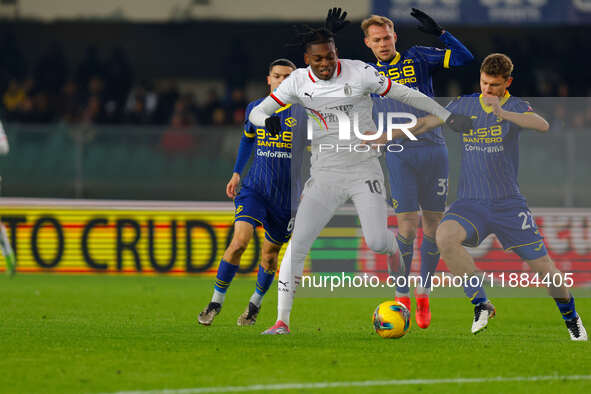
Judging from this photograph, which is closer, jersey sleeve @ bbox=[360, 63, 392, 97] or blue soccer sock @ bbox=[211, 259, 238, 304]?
jersey sleeve @ bbox=[360, 63, 392, 97]

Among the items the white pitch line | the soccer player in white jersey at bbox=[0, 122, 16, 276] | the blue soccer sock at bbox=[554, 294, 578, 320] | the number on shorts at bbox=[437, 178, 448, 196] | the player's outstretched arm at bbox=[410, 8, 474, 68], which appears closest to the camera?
the white pitch line

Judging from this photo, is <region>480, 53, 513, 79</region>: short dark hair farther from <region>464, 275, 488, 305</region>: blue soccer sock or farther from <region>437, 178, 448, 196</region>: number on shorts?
<region>464, 275, 488, 305</region>: blue soccer sock

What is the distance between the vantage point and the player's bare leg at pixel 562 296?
738 centimetres

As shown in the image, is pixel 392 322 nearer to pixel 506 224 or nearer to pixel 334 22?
pixel 506 224

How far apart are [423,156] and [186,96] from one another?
950 centimetres

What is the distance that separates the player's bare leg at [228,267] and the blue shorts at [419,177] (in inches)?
51.9

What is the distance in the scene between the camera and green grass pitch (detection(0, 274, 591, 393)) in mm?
5648

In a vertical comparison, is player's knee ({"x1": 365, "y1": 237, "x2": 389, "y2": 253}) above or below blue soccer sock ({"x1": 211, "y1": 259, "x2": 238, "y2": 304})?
above

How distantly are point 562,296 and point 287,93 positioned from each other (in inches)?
98.2

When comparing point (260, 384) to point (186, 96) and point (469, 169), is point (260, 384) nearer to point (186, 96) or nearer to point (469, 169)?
point (469, 169)

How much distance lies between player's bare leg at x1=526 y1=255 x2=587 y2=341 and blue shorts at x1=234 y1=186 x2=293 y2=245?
2007mm

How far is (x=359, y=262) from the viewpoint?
1216cm

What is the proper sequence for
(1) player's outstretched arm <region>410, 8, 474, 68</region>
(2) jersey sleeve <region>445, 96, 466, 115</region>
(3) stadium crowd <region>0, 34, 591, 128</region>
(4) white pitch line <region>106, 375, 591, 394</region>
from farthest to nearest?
(3) stadium crowd <region>0, 34, 591, 128</region>, (1) player's outstretched arm <region>410, 8, 474, 68</region>, (2) jersey sleeve <region>445, 96, 466, 115</region>, (4) white pitch line <region>106, 375, 591, 394</region>

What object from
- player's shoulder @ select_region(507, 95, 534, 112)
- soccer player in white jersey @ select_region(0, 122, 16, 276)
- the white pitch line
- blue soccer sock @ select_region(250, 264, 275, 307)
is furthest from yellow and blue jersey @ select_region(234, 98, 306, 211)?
soccer player in white jersey @ select_region(0, 122, 16, 276)
